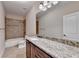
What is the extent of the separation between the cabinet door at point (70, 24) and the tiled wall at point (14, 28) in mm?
Answer: 3965

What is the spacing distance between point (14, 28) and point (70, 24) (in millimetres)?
4577

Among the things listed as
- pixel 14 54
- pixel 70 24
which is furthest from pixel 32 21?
pixel 70 24

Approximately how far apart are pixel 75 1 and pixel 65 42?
0.76 m

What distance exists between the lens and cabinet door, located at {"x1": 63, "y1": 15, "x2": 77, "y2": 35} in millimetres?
1461

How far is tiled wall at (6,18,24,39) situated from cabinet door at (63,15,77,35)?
13.0 ft

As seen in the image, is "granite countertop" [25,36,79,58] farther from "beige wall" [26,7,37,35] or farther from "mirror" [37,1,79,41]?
"beige wall" [26,7,37,35]

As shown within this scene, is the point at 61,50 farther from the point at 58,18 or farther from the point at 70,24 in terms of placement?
the point at 58,18

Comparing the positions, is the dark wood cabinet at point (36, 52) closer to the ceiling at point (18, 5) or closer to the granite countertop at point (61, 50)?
the granite countertop at point (61, 50)

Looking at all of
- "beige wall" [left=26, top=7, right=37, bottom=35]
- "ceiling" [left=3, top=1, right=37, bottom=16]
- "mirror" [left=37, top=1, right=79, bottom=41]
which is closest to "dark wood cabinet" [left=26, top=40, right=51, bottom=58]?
"mirror" [left=37, top=1, right=79, bottom=41]

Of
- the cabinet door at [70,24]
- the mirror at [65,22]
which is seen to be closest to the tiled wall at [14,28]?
the mirror at [65,22]

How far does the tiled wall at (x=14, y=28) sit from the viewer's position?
17.6 feet

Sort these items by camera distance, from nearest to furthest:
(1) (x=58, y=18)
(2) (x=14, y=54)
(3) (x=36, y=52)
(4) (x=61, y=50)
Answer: (4) (x=61, y=50) < (3) (x=36, y=52) < (1) (x=58, y=18) < (2) (x=14, y=54)

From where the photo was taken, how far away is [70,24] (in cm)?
156

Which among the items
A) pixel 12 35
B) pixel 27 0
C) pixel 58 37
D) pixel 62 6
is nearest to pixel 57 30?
pixel 58 37
